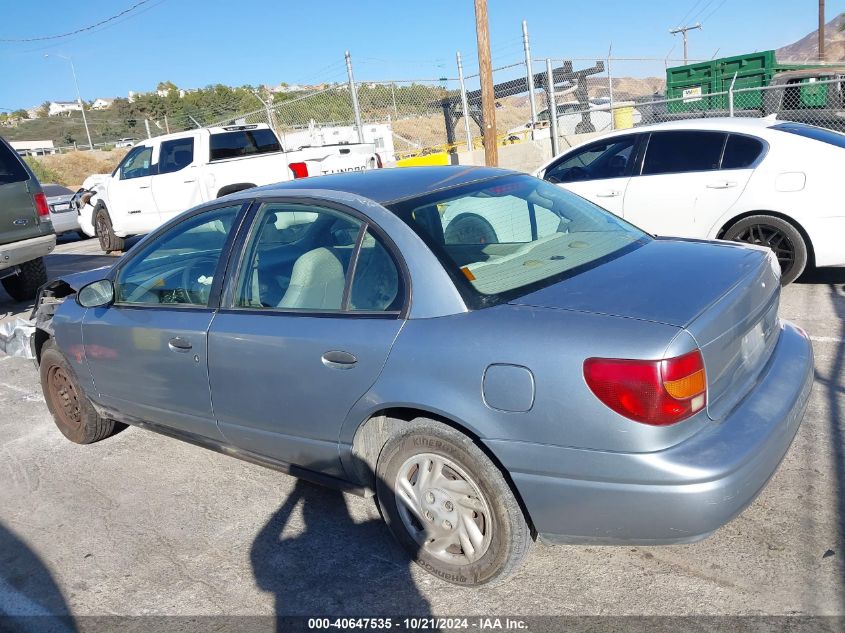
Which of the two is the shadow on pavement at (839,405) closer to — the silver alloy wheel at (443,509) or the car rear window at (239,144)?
the silver alloy wheel at (443,509)

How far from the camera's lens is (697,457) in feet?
8.04

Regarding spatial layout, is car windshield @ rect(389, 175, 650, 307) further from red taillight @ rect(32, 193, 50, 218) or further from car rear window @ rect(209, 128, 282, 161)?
car rear window @ rect(209, 128, 282, 161)

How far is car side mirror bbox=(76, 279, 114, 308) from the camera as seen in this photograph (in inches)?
162

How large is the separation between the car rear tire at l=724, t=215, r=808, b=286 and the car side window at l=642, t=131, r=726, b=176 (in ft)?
1.99

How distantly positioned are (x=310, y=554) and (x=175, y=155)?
10.1 meters

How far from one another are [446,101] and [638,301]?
54.0ft

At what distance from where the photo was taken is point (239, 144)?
39.1ft

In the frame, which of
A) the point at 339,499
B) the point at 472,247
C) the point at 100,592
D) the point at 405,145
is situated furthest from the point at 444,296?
the point at 405,145

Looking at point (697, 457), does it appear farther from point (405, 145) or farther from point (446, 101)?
point (405, 145)

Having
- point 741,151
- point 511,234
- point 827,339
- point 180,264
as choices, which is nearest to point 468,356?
point 511,234

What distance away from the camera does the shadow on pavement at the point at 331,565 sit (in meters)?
2.97

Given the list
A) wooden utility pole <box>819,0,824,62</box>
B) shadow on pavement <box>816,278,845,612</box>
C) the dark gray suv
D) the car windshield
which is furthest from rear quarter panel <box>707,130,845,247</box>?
wooden utility pole <box>819,0,824,62</box>

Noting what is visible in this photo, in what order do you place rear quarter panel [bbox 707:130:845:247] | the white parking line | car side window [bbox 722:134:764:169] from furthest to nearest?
car side window [bbox 722:134:764:169] → rear quarter panel [bbox 707:130:845:247] → the white parking line

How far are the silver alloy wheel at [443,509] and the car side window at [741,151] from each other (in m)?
4.81
